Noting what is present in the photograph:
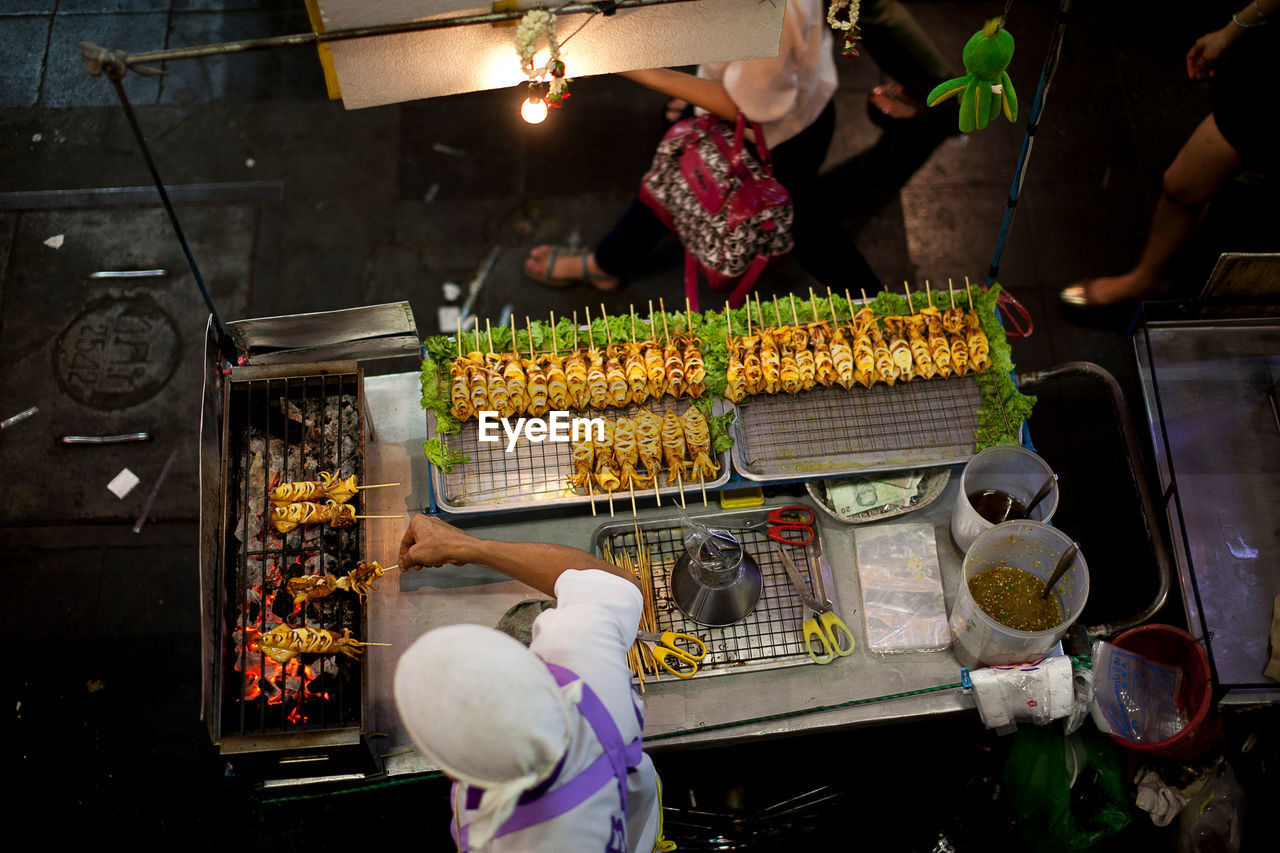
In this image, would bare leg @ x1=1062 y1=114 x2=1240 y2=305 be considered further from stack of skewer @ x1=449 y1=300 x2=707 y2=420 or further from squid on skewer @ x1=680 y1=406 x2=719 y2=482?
squid on skewer @ x1=680 y1=406 x2=719 y2=482

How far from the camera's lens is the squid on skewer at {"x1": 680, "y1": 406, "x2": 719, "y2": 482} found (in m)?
3.72

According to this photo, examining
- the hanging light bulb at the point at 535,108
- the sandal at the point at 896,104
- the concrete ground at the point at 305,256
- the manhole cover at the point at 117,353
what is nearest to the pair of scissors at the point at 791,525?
the concrete ground at the point at 305,256

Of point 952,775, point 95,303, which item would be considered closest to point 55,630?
point 95,303

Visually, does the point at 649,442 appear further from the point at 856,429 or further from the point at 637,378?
the point at 856,429

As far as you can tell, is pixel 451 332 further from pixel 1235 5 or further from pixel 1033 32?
pixel 1235 5

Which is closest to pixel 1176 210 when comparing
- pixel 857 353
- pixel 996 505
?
pixel 857 353

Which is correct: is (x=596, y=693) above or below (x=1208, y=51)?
below

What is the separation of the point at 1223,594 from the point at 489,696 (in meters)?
3.46

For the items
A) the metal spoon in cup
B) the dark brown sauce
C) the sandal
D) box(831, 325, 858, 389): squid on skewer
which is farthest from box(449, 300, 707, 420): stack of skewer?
the sandal

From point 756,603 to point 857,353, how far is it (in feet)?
4.07

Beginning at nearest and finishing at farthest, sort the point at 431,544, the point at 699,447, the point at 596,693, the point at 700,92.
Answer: the point at 596,693
the point at 431,544
the point at 699,447
the point at 700,92

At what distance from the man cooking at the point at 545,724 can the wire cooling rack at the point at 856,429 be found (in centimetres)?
115

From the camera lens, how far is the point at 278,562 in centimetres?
355

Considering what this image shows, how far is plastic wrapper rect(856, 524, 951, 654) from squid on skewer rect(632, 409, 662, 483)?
3.10ft
